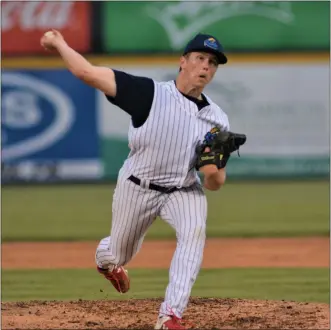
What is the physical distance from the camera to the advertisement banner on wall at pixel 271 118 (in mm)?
19328

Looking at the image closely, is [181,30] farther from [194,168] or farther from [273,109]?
[194,168]

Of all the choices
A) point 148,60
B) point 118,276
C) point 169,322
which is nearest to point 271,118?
point 148,60

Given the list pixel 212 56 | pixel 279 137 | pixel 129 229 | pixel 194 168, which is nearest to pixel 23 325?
pixel 129 229

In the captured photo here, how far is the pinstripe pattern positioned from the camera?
5.60m

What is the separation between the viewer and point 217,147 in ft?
18.4

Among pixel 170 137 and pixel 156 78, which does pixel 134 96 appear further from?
pixel 156 78

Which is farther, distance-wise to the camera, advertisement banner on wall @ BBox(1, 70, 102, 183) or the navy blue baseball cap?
advertisement banner on wall @ BBox(1, 70, 102, 183)

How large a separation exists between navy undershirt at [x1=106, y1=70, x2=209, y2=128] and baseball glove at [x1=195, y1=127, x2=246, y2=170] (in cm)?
40

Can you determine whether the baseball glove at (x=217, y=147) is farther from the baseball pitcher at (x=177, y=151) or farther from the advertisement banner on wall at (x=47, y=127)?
the advertisement banner on wall at (x=47, y=127)

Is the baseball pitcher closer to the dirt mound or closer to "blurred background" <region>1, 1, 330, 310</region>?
the dirt mound

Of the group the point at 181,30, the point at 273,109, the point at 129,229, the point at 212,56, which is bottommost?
the point at 129,229

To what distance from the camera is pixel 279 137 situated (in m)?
19.4

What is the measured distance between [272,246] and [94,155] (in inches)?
327

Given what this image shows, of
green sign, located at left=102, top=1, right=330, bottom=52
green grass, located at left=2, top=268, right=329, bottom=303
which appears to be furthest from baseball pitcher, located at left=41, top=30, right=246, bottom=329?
green sign, located at left=102, top=1, right=330, bottom=52
